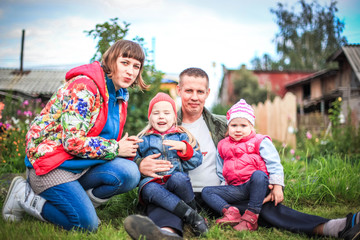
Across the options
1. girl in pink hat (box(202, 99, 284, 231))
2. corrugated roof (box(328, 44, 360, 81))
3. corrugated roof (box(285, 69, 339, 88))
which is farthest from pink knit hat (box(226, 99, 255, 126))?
corrugated roof (box(285, 69, 339, 88))

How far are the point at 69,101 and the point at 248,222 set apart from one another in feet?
5.67

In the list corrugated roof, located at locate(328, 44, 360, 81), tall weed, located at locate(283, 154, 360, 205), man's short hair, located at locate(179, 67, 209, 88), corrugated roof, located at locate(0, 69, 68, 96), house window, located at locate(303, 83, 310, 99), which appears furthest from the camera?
house window, located at locate(303, 83, 310, 99)

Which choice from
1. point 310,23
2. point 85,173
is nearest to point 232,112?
point 85,173

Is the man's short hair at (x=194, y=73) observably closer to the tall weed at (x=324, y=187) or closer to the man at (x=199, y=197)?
the man at (x=199, y=197)

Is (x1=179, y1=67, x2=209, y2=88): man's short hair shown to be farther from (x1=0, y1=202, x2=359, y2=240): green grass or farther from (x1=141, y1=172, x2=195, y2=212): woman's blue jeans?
(x1=0, y1=202, x2=359, y2=240): green grass

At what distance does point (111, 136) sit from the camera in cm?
243

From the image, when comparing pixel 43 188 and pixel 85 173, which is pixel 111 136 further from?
pixel 43 188

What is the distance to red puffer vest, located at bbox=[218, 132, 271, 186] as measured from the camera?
2.60m

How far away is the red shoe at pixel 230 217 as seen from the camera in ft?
7.60

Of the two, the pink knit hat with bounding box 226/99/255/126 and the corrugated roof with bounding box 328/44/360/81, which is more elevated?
the corrugated roof with bounding box 328/44/360/81

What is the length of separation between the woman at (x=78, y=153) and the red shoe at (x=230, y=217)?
798mm

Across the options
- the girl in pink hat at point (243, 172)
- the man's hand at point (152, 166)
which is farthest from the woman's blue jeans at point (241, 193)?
the man's hand at point (152, 166)

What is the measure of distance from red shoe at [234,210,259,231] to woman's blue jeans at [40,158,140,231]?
959 mm

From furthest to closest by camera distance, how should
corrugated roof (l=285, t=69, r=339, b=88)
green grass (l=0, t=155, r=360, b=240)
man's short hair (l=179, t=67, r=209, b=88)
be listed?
1. corrugated roof (l=285, t=69, r=339, b=88)
2. man's short hair (l=179, t=67, r=209, b=88)
3. green grass (l=0, t=155, r=360, b=240)
